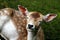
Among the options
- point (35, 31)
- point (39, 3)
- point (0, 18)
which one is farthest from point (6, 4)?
point (35, 31)

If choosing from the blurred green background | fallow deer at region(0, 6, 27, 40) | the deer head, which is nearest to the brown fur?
fallow deer at region(0, 6, 27, 40)

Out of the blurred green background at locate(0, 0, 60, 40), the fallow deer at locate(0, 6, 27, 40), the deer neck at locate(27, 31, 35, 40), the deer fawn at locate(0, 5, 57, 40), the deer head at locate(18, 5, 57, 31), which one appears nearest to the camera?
the deer head at locate(18, 5, 57, 31)

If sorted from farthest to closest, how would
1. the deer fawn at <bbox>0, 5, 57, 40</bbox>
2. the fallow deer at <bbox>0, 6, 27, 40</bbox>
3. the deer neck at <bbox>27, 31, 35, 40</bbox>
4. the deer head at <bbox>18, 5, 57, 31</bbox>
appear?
the fallow deer at <bbox>0, 6, 27, 40</bbox> < the deer fawn at <bbox>0, 5, 57, 40</bbox> < the deer neck at <bbox>27, 31, 35, 40</bbox> < the deer head at <bbox>18, 5, 57, 31</bbox>

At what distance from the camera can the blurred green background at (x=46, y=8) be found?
10219 millimetres

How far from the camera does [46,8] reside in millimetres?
11445

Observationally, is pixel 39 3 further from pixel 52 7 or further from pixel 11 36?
pixel 11 36

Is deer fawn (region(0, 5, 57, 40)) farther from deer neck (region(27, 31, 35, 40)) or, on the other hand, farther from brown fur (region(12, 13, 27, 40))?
deer neck (region(27, 31, 35, 40))

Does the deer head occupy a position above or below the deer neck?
above

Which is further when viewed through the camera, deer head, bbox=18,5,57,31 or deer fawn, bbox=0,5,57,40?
deer fawn, bbox=0,5,57,40

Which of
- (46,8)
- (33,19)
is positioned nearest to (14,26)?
(33,19)

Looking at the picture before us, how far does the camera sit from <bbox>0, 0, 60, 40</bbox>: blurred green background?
10219mm

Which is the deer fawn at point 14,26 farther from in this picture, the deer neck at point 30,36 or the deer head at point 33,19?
the deer head at point 33,19

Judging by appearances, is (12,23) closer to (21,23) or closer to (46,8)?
(21,23)

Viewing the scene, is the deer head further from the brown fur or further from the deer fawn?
the brown fur
